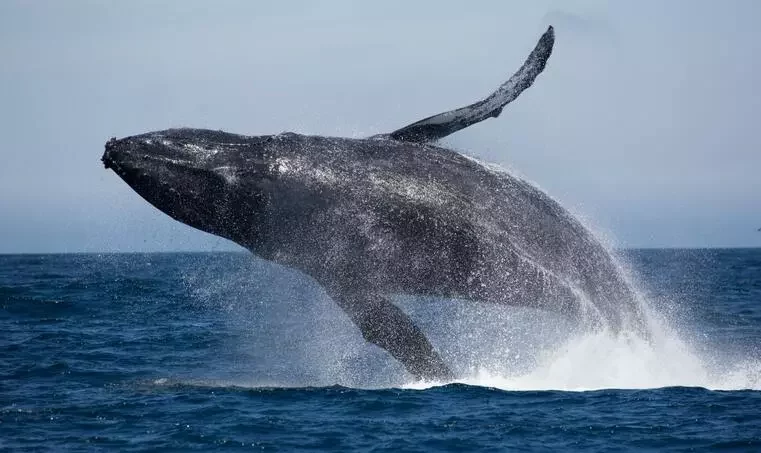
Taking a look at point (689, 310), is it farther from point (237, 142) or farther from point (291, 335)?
point (237, 142)

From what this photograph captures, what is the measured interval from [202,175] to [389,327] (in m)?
3.24

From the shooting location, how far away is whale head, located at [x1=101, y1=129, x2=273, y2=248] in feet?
41.4

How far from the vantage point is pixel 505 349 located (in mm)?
17156

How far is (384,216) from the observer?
516 inches

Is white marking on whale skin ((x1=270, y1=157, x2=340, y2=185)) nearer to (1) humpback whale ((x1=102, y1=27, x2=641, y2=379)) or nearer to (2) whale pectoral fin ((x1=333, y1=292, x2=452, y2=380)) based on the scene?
(1) humpback whale ((x1=102, y1=27, x2=641, y2=379))

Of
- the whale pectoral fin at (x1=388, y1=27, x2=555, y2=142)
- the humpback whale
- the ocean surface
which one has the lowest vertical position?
the ocean surface

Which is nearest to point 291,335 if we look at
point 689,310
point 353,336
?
point 353,336

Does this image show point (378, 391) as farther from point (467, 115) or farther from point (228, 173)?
point (467, 115)

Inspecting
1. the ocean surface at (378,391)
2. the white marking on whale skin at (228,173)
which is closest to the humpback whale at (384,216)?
the white marking on whale skin at (228,173)

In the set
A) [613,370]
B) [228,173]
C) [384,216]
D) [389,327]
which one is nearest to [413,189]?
[384,216]

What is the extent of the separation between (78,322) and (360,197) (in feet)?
53.7

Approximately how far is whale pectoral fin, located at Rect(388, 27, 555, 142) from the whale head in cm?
210

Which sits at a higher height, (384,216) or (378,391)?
(384,216)

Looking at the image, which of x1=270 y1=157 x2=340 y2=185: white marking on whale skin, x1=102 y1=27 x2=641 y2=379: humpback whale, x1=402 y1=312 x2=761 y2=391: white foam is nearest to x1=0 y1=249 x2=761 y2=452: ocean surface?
x1=402 y1=312 x2=761 y2=391: white foam
